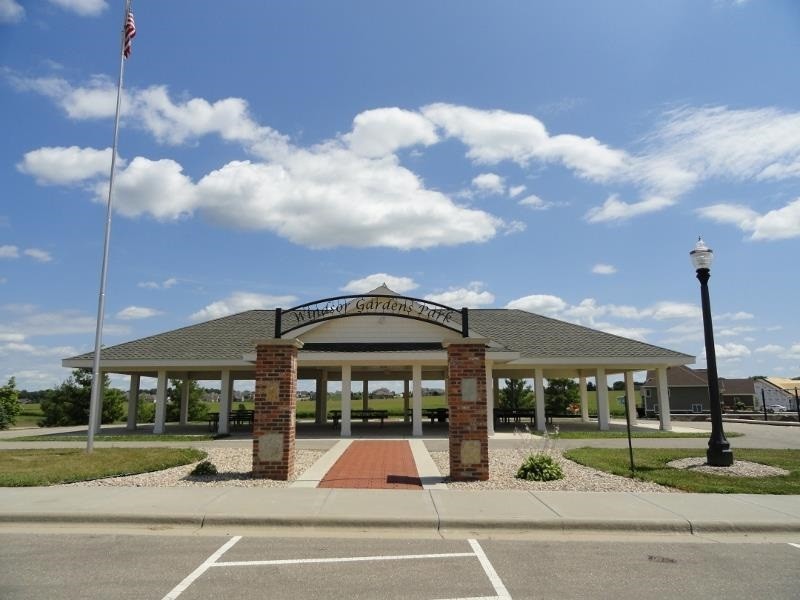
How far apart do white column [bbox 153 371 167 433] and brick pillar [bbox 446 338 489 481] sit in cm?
1609

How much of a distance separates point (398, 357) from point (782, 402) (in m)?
58.3

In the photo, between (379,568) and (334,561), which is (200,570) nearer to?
(334,561)

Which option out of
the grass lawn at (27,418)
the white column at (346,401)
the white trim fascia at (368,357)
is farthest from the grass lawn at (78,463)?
the grass lawn at (27,418)

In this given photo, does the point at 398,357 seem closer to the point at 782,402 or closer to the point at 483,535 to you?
the point at 483,535

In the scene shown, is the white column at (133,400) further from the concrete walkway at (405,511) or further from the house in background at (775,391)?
the house in background at (775,391)

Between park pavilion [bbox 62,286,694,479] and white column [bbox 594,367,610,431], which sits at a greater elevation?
park pavilion [bbox 62,286,694,479]

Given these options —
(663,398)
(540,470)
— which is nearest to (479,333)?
(663,398)

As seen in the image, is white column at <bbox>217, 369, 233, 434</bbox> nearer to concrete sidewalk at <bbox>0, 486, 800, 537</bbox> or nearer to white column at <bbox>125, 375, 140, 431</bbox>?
white column at <bbox>125, 375, 140, 431</bbox>

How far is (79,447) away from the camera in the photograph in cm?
1662

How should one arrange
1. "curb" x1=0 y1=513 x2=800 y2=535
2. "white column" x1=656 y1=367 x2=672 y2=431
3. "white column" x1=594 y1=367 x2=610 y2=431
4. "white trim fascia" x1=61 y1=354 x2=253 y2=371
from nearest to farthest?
"curb" x1=0 y1=513 x2=800 y2=535
"white trim fascia" x1=61 y1=354 x2=253 y2=371
"white column" x1=594 y1=367 x2=610 y2=431
"white column" x1=656 y1=367 x2=672 y2=431

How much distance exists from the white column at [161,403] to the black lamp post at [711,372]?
19148mm

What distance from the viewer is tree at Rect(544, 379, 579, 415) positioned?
41.6 metres

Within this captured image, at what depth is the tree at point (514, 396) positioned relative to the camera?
40.5 metres

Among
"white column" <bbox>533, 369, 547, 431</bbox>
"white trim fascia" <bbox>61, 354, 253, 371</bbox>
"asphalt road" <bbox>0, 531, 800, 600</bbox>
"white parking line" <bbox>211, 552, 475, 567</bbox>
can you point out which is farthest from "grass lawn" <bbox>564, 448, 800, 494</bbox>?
"white trim fascia" <bbox>61, 354, 253, 371</bbox>
